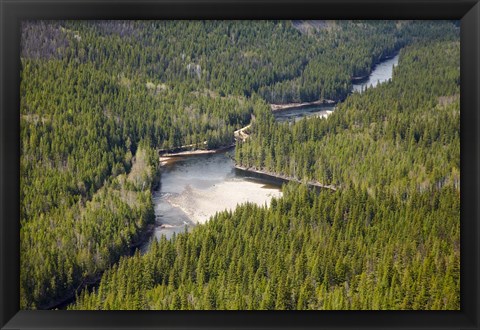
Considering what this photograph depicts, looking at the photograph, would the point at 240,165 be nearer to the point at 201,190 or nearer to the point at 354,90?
the point at 201,190

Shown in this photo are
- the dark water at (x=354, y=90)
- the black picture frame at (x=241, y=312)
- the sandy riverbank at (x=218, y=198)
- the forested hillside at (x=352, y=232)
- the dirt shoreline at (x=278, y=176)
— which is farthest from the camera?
the dark water at (x=354, y=90)

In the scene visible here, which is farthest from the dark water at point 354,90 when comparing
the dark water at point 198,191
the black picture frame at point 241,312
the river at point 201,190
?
the black picture frame at point 241,312

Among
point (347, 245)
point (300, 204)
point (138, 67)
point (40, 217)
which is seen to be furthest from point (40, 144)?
point (347, 245)

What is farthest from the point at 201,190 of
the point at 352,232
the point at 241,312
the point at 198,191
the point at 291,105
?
the point at 352,232

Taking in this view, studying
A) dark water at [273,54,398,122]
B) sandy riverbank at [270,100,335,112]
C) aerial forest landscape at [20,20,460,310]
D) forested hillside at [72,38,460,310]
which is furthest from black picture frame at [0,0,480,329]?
sandy riverbank at [270,100,335,112]

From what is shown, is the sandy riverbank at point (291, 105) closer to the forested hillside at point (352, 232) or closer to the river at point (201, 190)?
the forested hillside at point (352, 232)

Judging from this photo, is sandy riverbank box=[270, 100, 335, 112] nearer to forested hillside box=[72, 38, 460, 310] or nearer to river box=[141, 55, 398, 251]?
forested hillside box=[72, 38, 460, 310]
